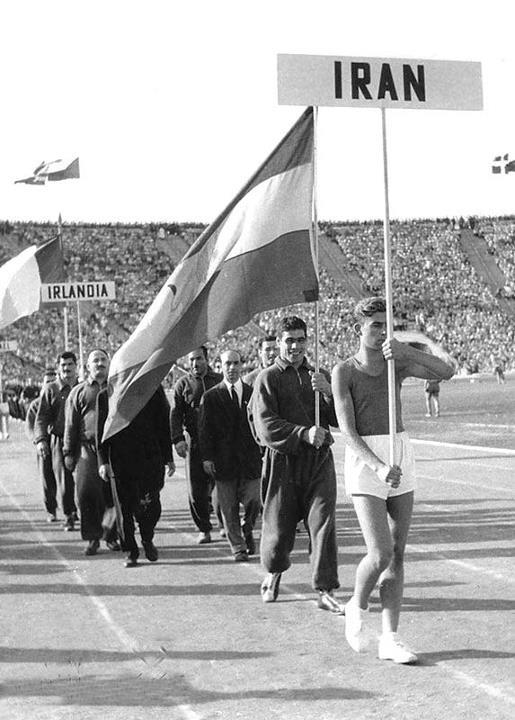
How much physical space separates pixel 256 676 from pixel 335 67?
3.51m

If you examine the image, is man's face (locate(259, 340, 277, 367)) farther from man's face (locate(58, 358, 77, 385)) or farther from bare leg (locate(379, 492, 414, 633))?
bare leg (locate(379, 492, 414, 633))

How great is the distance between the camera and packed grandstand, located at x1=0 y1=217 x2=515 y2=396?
226ft

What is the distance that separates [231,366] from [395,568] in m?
4.55

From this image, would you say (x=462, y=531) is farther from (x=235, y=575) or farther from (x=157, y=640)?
(x=157, y=640)

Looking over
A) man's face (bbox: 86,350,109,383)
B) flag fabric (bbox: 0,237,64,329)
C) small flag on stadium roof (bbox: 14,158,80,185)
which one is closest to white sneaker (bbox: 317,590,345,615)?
man's face (bbox: 86,350,109,383)

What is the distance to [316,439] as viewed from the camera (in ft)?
25.3

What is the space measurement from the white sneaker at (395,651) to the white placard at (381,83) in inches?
118

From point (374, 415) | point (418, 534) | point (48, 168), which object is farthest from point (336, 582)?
point (48, 168)

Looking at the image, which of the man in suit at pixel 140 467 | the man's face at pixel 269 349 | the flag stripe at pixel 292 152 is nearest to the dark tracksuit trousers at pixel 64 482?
the man in suit at pixel 140 467

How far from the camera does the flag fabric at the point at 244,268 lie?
808 cm

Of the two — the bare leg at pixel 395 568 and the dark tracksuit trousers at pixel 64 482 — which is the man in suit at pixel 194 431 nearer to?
the dark tracksuit trousers at pixel 64 482

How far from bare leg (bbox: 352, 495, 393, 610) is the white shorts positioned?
46 millimetres

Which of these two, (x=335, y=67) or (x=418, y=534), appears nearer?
(x=335, y=67)

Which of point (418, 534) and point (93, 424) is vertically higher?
point (93, 424)
